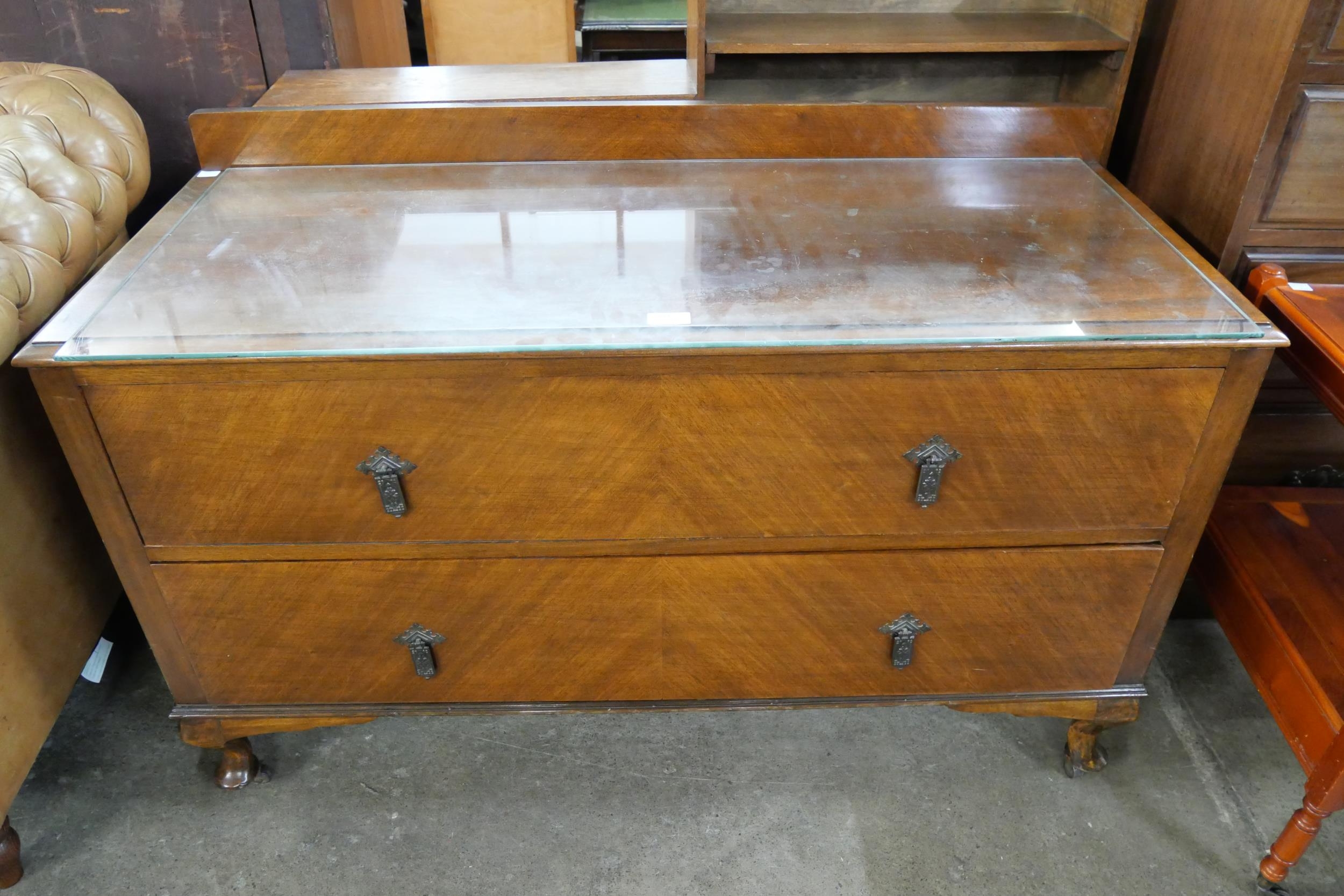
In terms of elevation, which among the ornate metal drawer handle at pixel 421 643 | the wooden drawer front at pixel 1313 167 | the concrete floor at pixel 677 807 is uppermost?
the wooden drawer front at pixel 1313 167

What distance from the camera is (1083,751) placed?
143cm

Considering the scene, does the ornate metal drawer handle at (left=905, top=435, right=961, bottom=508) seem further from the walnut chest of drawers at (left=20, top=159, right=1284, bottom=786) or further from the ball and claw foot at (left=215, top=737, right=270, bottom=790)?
the ball and claw foot at (left=215, top=737, right=270, bottom=790)

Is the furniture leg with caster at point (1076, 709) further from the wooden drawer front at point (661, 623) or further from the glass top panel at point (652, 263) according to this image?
the glass top panel at point (652, 263)

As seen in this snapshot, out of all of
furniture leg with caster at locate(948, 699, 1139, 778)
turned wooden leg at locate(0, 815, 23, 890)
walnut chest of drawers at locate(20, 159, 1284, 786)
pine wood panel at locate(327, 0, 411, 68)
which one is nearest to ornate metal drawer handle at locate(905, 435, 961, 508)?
walnut chest of drawers at locate(20, 159, 1284, 786)

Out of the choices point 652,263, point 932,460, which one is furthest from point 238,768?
point 932,460

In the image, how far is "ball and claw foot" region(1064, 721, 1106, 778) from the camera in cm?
141

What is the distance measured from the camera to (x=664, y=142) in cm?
136

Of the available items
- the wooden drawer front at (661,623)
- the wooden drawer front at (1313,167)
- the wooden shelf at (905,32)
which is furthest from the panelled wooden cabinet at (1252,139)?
the wooden drawer front at (661,623)

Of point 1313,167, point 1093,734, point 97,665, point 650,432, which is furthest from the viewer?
point 97,665

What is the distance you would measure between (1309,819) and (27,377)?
1.76 m

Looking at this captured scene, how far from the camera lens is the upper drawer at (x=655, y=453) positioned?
103 cm

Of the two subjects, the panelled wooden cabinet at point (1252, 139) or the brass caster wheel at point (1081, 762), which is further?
the brass caster wheel at point (1081, 762)

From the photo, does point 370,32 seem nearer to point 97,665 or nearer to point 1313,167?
point 97,665

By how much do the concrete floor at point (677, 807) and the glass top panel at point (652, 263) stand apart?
776 millimetres
